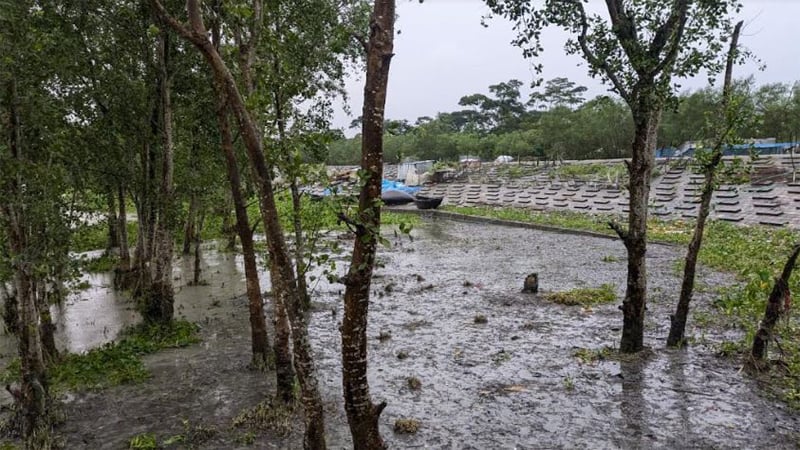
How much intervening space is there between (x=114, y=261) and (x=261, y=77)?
15.8m

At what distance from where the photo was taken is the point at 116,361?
29.1 feet

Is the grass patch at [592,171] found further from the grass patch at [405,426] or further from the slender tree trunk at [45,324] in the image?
the slender tree trunk at [45,324]

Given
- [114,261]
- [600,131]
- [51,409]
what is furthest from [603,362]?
[600,131]

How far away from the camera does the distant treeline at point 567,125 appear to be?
26781 mm

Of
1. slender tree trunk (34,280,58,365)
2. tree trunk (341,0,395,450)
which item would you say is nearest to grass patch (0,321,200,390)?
slender tree trunk (34,280,58,365)

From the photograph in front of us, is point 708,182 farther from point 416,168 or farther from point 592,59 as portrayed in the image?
point 416,168

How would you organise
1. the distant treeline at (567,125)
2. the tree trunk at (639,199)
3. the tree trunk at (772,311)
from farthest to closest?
the distant treeline at (567,125) < the tree trunk at (639,199) < the tree trunk at (772,311)

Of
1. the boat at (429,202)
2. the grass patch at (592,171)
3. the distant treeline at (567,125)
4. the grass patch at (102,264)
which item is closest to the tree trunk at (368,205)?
the distant treeline at (567,125)

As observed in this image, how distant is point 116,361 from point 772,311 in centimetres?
968

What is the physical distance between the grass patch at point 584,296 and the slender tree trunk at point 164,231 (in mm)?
8226

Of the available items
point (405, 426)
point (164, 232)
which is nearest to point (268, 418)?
point (405, 426)

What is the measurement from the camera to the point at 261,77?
15.6 feet

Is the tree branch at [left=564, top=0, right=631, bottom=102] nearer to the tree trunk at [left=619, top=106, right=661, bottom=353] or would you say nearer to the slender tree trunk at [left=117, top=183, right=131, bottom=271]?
the tree trunk at [left=619, top=106, right=661, bottom=353]

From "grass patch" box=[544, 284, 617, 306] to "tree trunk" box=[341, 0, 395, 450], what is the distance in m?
8.84
